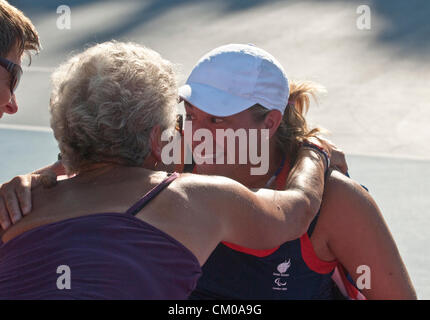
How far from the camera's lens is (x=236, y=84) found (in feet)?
7.82

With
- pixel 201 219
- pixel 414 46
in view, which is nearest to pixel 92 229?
pixel 201 219

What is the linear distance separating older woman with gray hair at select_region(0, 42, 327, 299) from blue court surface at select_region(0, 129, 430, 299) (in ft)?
6.76

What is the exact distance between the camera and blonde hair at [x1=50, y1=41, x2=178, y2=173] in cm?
182

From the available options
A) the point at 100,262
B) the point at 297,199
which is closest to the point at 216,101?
the point at 297,199

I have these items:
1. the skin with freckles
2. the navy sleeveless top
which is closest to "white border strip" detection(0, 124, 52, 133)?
the skin with freckles

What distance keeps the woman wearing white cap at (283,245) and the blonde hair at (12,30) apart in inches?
22.3

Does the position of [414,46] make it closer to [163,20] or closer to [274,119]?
[163,20]

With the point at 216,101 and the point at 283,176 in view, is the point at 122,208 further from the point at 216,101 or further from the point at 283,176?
the point at 283,176

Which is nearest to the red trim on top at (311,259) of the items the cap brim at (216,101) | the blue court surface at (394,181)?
the cap brim at (216,101)

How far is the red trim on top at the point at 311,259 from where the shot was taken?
2.31 metres

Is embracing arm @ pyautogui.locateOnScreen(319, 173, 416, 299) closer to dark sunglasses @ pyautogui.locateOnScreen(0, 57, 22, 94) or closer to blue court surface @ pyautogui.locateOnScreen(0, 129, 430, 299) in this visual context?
dark sunglasses @ pyautogui.locateOnScreen(0, 57, 22, 94)

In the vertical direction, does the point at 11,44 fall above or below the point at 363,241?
above

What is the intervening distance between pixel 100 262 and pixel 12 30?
0.95 meters

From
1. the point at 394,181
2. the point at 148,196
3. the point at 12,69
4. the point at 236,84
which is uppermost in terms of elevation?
the point at 12,69
